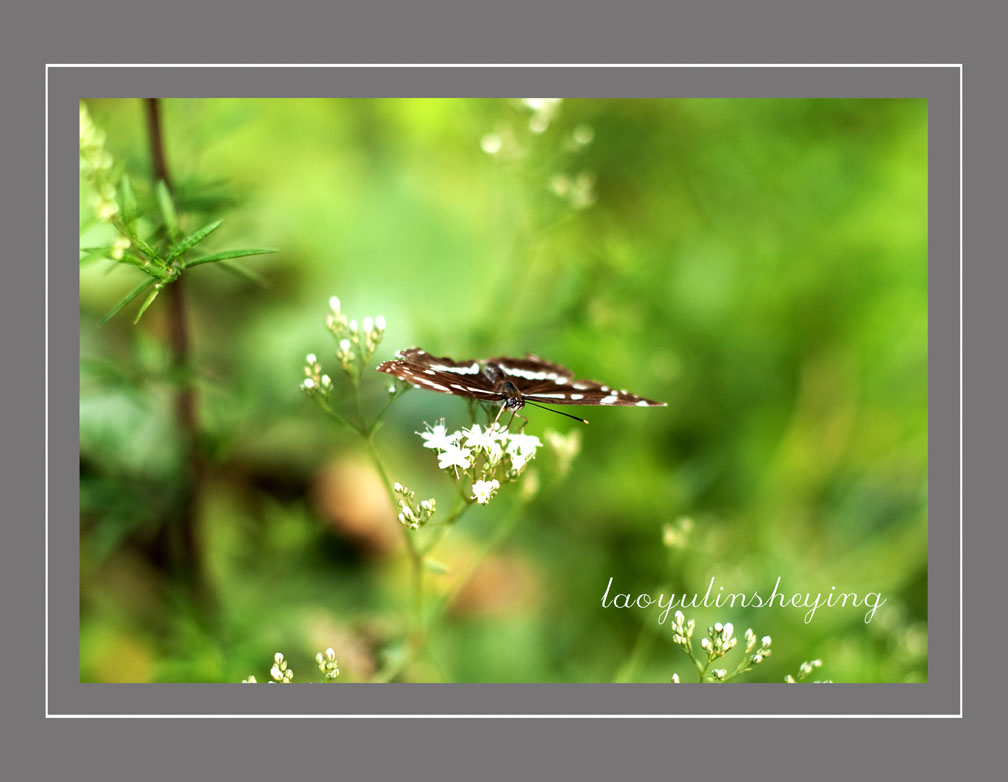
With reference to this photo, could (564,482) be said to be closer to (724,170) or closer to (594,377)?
(594,377)

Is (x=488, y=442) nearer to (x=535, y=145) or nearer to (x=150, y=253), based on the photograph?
(x=150, y=253)

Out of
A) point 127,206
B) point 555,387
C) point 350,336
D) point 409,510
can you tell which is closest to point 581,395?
point 555,387

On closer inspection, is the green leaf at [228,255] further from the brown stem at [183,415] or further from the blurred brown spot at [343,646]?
the blurred brown spot at [343,646]

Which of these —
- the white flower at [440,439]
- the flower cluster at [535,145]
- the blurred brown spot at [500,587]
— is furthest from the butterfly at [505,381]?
the blurred brown spot at [500,587]

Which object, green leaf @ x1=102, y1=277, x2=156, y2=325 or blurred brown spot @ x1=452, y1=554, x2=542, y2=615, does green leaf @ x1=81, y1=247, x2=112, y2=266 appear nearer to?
green leaf @ x1=102, y1=277, x2=156, y2=325

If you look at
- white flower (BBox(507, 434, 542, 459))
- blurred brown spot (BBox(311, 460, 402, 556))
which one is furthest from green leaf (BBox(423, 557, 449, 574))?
blurred brown spot (BBox(311, 460, 402, 556))
